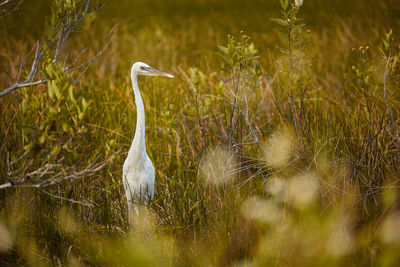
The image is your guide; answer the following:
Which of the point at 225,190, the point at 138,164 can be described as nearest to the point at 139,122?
the point at 138,164

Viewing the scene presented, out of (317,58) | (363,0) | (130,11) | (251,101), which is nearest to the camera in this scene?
(251,101)

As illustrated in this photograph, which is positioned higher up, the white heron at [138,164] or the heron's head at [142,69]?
the heron's head at [142,69]

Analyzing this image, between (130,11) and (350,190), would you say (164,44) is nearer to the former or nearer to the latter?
(130,11)

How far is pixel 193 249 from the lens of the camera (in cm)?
212

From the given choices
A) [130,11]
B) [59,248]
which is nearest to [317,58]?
[59,248]

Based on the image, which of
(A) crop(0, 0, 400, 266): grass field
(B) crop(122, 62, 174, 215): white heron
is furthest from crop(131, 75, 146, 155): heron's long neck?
(A) crop(0, 0, 400, 266): grass field

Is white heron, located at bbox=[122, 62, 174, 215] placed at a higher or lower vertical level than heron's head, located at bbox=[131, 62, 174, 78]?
lower

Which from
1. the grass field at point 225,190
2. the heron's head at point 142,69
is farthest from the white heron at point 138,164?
the grass field at point 225,190

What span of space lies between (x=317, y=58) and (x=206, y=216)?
3.39m

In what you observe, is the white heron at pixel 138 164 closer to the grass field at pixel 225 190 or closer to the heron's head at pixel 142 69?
the heron's head at pixel 142 69

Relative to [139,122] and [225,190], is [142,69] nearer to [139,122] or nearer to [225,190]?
[139,122]

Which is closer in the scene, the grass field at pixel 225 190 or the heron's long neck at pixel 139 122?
the grass field at pixel 225 190

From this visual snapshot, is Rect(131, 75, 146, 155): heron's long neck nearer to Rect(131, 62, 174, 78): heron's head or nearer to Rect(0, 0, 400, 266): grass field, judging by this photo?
Rect(131, 62, 174, 78): heron's head

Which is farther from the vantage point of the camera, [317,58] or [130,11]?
[130,11]
